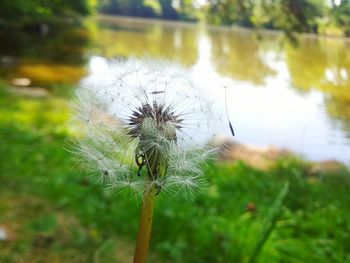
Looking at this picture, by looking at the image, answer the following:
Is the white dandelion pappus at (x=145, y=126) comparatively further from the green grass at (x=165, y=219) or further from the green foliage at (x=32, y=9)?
the green foliage at (x=32, y=9)

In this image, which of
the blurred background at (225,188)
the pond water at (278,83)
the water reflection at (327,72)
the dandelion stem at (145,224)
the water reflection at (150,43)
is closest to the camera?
the dandelion stem at (145,224)

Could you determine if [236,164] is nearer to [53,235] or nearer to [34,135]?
[34,135]

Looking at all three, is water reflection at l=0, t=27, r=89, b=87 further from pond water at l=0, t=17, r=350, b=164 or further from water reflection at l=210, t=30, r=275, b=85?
water reflection at l=210, t=30, r=275, b=85

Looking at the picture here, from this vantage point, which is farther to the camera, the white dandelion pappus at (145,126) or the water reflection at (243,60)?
the water reflection at (243,60)

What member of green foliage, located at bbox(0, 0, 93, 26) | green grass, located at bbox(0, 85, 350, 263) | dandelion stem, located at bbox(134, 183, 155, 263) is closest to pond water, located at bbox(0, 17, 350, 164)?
dandelion stem, located at bbox(134, 183, 155, 263)

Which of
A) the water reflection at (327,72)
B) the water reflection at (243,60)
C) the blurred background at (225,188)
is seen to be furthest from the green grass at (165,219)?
the water reflection at (243,60)

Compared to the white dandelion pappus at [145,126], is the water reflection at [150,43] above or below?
above
